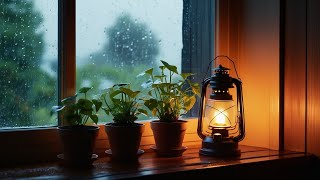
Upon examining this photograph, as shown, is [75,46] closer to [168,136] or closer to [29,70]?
[29,70]

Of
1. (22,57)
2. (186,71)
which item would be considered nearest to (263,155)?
(186,71)

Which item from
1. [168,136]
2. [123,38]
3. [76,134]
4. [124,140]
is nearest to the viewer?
[76,134]

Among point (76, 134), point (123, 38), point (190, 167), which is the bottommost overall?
point (190, 167)

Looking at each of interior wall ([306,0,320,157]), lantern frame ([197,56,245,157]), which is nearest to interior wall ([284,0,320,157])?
interior wall ([306,0,320,157])

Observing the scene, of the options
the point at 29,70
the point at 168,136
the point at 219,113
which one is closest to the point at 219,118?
the point at 219,113

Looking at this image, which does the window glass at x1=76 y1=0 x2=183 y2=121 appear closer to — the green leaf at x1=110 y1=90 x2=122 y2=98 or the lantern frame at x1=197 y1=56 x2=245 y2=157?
the green leaf at x1=110 y1=90 x2=122 y2=98

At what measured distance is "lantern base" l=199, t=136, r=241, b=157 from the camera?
5.40 ft

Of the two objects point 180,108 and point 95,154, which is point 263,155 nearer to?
point 180,108

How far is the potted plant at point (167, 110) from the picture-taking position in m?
1.62

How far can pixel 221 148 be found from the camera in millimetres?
1649

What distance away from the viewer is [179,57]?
6.22 feet

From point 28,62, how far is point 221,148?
2.45ft

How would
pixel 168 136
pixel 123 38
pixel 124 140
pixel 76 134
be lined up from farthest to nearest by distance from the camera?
pixel 123 38
pixel 168 136
pixel 124 140
pixel 76 134

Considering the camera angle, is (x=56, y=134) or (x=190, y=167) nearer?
(x=190, y=167)
